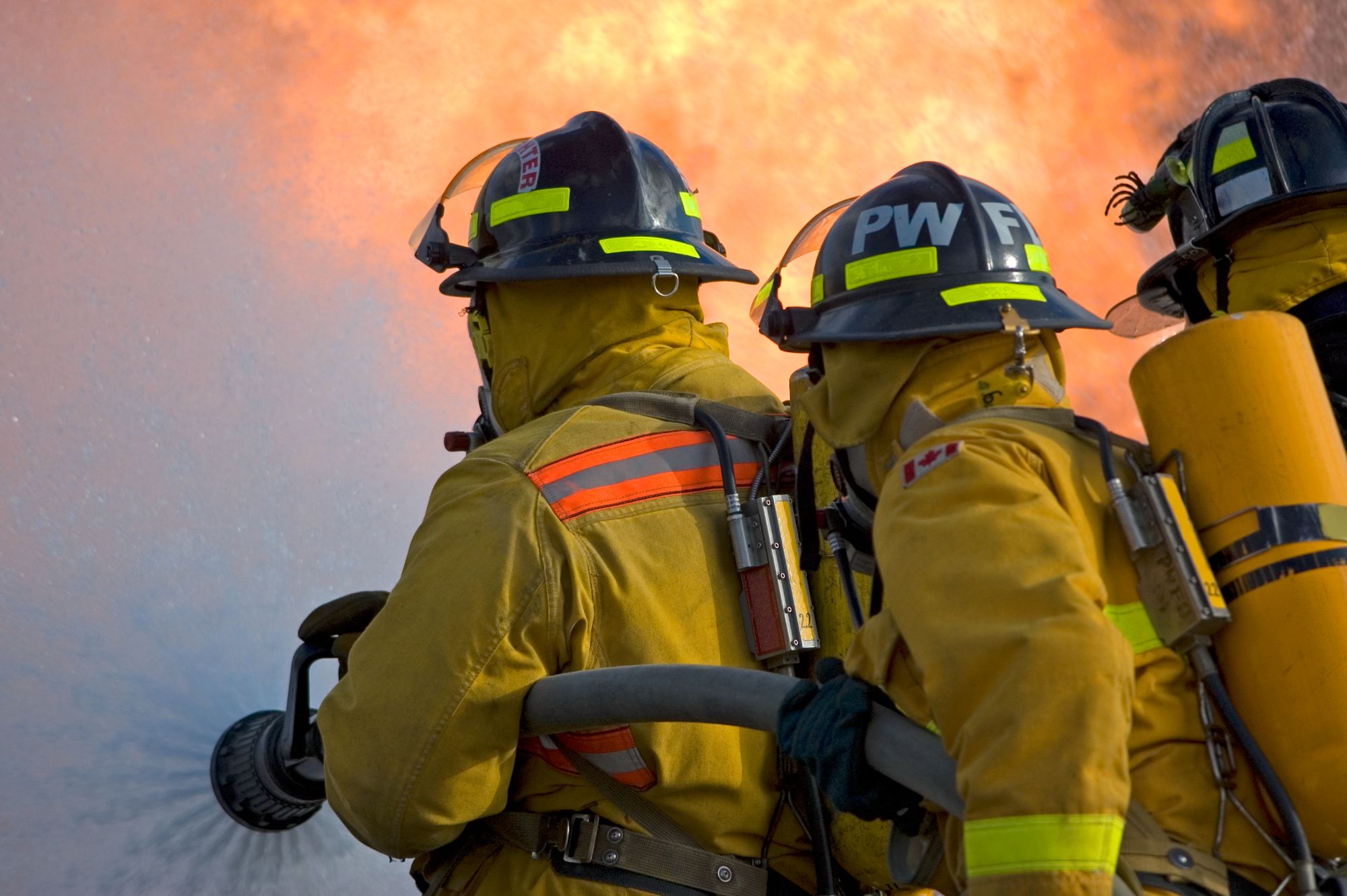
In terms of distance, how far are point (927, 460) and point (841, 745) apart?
0.53 metres

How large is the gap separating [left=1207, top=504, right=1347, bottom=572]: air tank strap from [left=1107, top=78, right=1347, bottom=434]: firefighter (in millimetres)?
1408

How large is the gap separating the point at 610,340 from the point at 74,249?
11.3 feet

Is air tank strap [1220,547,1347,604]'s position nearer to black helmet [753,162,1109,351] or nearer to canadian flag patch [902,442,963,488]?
canadian flag patch [902,442,963,488]

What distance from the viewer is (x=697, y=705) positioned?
2.80 metres

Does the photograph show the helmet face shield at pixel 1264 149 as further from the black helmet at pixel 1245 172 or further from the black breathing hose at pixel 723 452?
the black breathing hose at pixel 723 452

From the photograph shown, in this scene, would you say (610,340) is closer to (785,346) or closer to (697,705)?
(785,346)

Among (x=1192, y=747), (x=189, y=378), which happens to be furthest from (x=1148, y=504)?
(x=189, y=378)

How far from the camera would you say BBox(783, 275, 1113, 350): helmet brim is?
286 centimetres

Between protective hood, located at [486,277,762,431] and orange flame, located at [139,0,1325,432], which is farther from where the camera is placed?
orange flame, located at [139,0,1325,432]

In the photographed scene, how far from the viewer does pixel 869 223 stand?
317 centimetres

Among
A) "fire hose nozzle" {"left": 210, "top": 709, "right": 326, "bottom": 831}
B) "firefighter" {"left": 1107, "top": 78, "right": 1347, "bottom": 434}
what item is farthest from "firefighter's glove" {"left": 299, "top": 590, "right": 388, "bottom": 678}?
"firefighter" {"left": 1107, "top": 78, "right": 1347, "bottom": 434}

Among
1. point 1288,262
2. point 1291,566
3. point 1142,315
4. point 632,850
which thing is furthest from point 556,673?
point 1142,315

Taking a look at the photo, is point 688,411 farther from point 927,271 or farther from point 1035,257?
point 1035,257

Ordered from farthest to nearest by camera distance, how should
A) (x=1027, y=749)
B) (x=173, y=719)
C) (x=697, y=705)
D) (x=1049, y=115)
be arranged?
1. (x=1049, y=115)
2. (x=173, y=719)
3. (x=697, y=705)
4. (x=1027, y=749)
